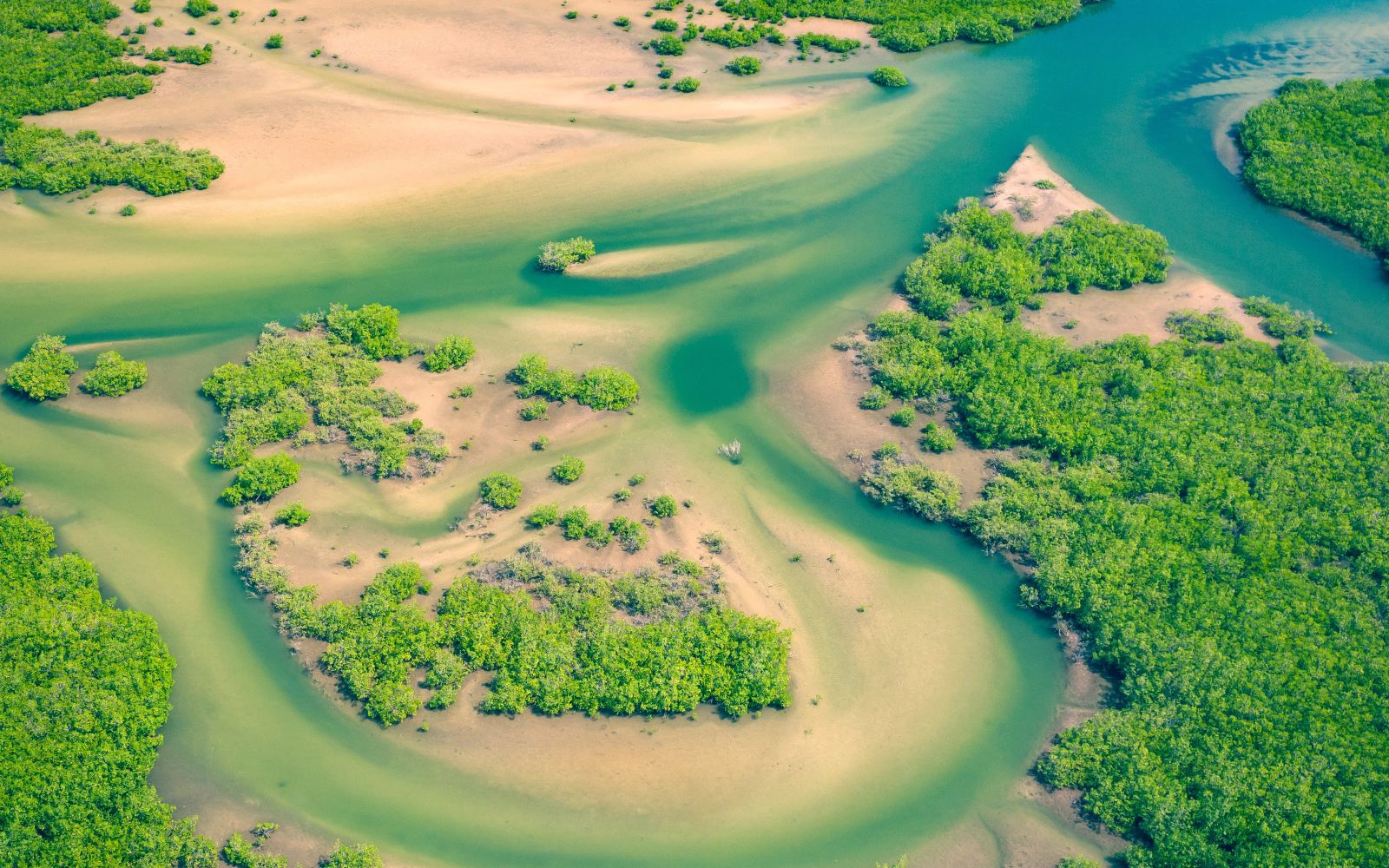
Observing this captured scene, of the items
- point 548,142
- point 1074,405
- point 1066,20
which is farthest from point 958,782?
point 1066,20

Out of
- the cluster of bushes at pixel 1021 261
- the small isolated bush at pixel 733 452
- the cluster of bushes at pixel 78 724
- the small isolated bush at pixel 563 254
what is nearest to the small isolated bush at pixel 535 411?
the small isolated bush at pixel 733 452

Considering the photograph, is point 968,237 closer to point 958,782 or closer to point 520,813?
point 958,782

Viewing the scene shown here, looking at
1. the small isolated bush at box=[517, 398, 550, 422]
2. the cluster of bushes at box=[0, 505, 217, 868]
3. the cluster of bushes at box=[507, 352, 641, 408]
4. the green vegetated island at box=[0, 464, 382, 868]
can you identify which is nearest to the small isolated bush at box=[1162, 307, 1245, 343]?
the cluster of bushes at box=[507, 352, 641, 408]

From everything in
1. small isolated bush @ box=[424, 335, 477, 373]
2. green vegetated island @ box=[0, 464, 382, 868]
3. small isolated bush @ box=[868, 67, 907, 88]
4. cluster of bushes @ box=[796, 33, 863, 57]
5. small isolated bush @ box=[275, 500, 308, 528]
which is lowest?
green vegetated island @ box=[0, 464, 382, 868]

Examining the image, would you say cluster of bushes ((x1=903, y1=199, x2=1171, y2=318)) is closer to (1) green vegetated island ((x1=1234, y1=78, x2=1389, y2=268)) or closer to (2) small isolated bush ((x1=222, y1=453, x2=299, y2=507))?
(1) green vegetated island ((x1=1234, y1=78, x2=1389, y2=268))

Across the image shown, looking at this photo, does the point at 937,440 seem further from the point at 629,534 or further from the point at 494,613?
the point at 494,613

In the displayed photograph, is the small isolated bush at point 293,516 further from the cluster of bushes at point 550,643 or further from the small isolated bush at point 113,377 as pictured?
the small isolated bush at point 113,377
